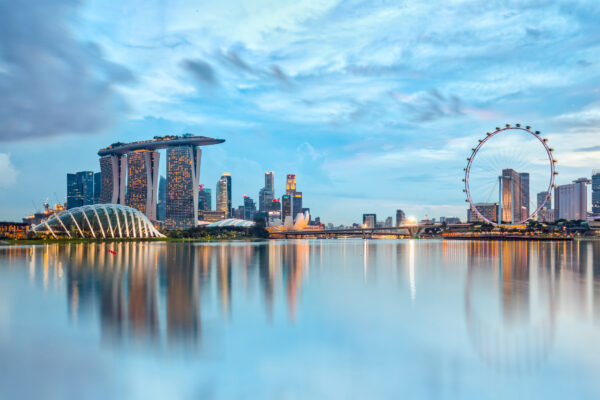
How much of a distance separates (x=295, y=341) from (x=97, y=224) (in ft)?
397

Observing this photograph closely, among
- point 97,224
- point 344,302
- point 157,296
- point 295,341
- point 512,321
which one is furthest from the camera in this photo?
point 97,224

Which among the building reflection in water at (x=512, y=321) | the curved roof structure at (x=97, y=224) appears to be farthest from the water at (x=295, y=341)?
the curved roof structure at (x=97, y=224)

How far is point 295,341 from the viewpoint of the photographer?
15227 millimetres

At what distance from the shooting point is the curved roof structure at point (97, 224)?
11994 cm

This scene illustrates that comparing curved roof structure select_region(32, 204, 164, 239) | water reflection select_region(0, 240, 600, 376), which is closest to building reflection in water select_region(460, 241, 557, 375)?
water reflection select_region(0, 240, 600, 376)

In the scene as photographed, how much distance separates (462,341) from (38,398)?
38.5 ft

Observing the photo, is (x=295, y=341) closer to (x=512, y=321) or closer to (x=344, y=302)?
(x=344, y=302)

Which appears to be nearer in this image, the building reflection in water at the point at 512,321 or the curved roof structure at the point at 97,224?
the building reflection in water at the point at 512,321

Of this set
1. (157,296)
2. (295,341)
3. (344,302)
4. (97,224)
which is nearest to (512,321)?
(344,302)

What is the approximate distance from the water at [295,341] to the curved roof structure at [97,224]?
100897mm

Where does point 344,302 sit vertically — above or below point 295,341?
below

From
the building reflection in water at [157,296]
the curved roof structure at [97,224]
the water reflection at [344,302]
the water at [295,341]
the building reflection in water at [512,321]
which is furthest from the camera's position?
the curved roof structure at [97,224]

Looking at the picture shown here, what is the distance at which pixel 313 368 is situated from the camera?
41.0 feet

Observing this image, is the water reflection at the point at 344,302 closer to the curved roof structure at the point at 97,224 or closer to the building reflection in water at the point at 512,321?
the building reflection in water at the point at 512,321
